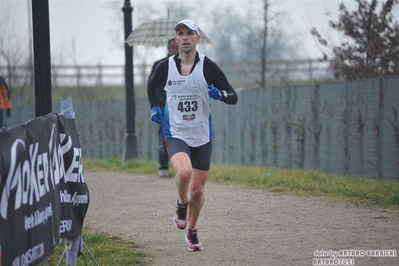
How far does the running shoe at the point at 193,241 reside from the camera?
8.01 m

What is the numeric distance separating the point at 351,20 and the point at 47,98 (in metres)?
12.0

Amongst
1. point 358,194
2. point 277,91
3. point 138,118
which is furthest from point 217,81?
point 138,118

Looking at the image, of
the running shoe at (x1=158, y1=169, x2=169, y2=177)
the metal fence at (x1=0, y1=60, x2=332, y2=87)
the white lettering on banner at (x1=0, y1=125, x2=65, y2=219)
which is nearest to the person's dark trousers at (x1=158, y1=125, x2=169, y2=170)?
the running shoe at (x1=158, y1=169, x2=169, y2=177)

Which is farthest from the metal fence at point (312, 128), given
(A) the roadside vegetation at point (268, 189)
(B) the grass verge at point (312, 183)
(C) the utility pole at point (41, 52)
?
(C) the utility pole at point (41, 52)

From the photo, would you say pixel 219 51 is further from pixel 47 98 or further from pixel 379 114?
pixel 47 98

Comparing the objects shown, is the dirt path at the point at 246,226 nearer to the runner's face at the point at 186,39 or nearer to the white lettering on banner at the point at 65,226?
the white lettering on banner at the point at 65,226

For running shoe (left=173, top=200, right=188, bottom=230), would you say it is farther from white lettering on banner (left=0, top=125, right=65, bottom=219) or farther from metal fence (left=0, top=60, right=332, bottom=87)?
metal fence (left=0, top=60, right=332, bottom=87)

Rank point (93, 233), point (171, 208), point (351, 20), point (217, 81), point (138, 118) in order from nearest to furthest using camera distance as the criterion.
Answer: point (217, 81) → point (93, 233) → point (171, 208) → point (351, 20) → point (138, 118)

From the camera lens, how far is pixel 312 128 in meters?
17.5

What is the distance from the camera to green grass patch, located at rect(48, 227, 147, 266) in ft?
25.2

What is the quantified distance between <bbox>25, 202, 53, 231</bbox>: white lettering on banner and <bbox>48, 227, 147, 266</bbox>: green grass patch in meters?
1.31

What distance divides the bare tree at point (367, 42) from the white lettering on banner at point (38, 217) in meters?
12.3

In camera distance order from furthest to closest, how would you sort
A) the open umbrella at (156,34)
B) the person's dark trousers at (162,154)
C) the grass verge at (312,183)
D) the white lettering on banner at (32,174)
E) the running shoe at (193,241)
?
the open umbrella at (156,34) → the person's dark trousers at (162,154) → the grass verge at (312,183) → the running shoe at (193,241) → the white lettering on banner at (32,174)

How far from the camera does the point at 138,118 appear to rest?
2444 cm
